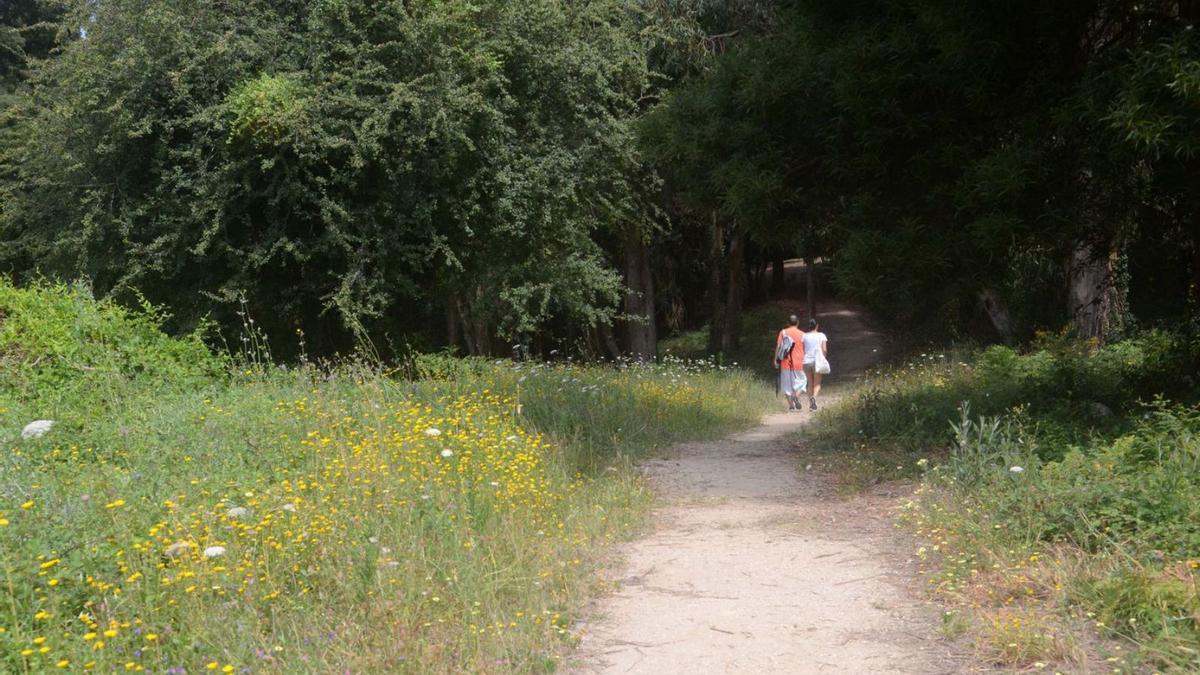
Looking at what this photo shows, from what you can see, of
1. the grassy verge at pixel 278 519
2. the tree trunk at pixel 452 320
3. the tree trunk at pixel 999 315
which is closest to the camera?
the grassy verge at pixel 278 519

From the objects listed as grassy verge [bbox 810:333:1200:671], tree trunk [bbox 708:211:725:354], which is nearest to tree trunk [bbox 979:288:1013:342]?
tree trunk [bbox 708:211:725:354]

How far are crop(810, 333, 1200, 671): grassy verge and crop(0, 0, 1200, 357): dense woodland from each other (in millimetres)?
1463

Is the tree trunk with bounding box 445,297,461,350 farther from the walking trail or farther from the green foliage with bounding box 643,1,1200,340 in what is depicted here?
the walking trail

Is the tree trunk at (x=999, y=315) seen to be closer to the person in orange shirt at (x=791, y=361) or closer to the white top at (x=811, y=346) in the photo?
the white top at (x=811, y=346)

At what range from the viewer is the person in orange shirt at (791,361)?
16.3 metres

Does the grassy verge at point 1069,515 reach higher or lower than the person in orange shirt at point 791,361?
higher

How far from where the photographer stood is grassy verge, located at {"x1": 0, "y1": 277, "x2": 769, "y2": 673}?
4367 mm

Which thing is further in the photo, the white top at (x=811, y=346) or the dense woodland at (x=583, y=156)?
the white top at (x=811, y=346)

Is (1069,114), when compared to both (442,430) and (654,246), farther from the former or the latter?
(654,246)

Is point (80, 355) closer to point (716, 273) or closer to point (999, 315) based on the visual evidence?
point (999, 315)

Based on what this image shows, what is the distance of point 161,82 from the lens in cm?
1638

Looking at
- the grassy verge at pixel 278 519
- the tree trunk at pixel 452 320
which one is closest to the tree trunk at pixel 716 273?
the tree trunk at pixel 452 320

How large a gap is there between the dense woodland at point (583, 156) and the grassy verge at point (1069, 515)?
1463mm

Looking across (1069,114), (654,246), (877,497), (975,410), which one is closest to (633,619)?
(877,497)
